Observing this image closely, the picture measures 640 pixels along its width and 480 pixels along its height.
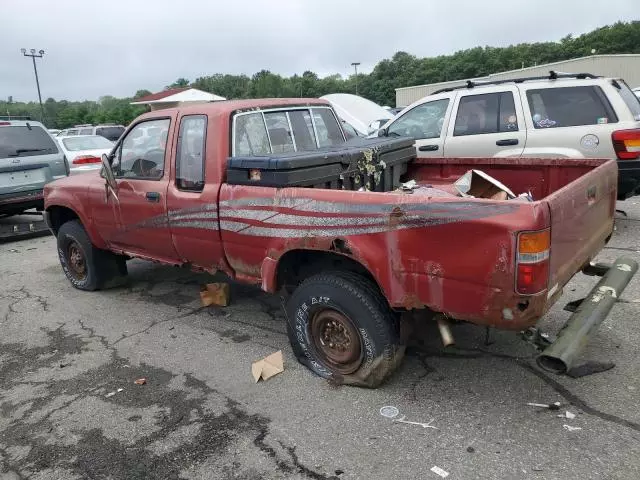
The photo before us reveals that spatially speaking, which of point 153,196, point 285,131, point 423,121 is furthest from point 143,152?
point 423,121

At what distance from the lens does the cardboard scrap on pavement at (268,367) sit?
3.77 meters

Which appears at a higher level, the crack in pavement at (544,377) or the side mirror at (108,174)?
the side mirror at (108,174)

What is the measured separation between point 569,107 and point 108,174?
5.39 meters

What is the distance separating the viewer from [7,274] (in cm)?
705

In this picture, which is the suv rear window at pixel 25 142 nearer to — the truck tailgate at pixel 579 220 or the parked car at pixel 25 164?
the parked car at pixel 25 164

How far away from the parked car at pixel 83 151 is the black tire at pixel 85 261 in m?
5.13

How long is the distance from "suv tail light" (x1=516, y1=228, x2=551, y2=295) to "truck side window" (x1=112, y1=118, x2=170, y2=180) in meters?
3.17

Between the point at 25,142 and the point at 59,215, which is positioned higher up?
the point at 25,142

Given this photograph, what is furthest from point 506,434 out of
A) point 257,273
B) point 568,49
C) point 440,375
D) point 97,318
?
point 568,49

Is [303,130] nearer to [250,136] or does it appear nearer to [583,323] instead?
[250,136]

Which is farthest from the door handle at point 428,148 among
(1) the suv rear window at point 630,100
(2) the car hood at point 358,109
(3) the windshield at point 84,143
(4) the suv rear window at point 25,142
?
(3) the windshield at point 84,143

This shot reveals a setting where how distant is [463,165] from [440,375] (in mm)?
1869

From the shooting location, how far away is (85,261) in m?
5.82

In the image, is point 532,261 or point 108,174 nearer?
point 532,261
